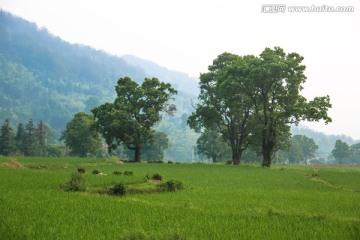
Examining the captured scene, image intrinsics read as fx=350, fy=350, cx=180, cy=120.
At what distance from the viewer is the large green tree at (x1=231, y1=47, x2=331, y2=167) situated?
51250mm

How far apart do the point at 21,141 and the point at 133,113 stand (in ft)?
176

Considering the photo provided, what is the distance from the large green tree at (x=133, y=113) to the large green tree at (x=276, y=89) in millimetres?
17661

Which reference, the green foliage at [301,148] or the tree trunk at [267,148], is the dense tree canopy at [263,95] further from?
the green foliage at [301,148]

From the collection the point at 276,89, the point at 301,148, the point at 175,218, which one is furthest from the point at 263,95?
the point at 301,148

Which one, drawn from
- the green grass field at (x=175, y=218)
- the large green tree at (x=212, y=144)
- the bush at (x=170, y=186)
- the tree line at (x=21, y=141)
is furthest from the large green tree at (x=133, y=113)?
the green grass field at (x=175, y=218)

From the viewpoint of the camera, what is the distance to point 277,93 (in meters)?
56.1

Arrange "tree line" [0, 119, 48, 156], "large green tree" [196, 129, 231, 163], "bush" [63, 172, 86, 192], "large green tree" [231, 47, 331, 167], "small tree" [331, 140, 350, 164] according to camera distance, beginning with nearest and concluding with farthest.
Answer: "bush" [63, 172, 86, 192]
"large green tree" [231, 47, 331, 167]
"tree line" [0, 119, 48, 156]
"large green tree" [196, 129, 231, 163]
"small tree" [331, 140, 350, 164]

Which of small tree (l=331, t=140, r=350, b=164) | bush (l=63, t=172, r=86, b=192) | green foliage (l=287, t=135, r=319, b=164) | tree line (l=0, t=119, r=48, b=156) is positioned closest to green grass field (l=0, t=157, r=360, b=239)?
bush (l=63, t=172, r=86, b=192)

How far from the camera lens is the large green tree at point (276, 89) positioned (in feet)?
168

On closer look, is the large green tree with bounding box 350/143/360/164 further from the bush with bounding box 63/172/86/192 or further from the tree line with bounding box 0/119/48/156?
the bush with bounding box 63/172/86/192

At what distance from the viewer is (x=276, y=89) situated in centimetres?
5519

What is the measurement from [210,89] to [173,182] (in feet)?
138

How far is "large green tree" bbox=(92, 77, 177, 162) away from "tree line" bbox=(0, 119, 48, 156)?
3787 cm

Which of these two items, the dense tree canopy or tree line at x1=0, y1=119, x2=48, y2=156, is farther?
tree line at x1=0, y1=119, x2=48, y2=156
